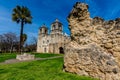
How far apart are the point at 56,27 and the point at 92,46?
47527mm

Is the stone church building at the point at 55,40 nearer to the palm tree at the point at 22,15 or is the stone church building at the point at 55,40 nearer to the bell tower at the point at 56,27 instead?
the bell tower at the point at 56,27

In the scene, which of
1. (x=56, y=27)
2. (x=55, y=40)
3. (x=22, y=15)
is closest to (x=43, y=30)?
(x=56, y=27)

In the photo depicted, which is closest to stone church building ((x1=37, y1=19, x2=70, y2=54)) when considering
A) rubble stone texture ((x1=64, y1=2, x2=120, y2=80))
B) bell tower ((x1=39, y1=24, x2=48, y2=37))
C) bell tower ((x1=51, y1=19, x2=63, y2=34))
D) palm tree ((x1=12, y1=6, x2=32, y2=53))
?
bell tower ((x1=51, y1=19, x2=63, y2=34))

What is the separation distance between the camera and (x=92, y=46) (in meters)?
10.9

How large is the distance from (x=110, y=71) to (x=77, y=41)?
3.27m

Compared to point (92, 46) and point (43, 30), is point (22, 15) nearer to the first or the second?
point (43, 30)

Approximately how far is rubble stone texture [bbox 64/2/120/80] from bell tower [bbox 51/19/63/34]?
149 feet

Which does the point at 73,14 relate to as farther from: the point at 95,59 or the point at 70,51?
the point at 95,59

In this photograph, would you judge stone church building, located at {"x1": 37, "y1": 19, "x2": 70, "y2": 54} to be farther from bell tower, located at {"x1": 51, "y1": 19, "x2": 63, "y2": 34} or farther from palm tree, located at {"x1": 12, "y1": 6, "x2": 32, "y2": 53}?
palm tree, located at {"x1": 12, "y1": 6, "x2": 32, "y2": 53}

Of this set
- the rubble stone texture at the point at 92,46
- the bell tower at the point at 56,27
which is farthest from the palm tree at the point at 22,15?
the rubble stone texture at the point at 92,46

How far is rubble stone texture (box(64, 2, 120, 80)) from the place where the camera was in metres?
10.1

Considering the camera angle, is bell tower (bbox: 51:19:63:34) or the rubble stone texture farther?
bell tower (bbox: 51:19:63:34)

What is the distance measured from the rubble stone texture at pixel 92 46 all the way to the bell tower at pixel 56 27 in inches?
1793

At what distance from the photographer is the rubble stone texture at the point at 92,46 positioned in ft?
33.0
